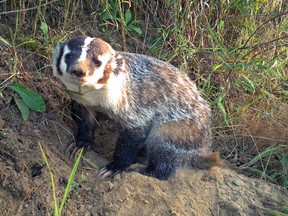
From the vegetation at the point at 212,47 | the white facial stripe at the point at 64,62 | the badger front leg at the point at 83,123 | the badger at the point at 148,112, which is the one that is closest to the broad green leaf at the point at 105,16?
the vegetation at the point at 212,47

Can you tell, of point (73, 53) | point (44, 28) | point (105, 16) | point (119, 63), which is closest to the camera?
point (73, 53)

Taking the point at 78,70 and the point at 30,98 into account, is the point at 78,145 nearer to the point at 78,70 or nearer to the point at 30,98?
the point at 30,98

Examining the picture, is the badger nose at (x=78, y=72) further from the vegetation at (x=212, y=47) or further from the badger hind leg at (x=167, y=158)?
the badger hind leg at (x=167, y=158)

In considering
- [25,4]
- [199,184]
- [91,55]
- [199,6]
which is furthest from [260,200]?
[25,4]

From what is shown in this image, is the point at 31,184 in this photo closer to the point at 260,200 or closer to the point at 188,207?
the point at 188,207

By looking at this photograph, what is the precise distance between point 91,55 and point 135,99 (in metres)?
0.59

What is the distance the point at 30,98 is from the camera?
352cm

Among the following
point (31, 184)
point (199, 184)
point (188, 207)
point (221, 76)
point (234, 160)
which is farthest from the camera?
point (221, 76)

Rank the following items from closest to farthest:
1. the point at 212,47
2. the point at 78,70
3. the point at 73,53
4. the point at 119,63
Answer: the point at 78,70 → the point at 73,53 → the point at 119,63 → the point at 212,47

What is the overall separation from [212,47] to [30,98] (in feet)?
5.71

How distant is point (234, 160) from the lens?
160 inches

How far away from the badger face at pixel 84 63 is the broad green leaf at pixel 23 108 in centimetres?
34

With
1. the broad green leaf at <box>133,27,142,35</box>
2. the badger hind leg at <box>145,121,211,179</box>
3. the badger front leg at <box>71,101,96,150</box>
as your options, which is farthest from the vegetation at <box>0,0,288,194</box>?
the badger hind leg at <box>145,121,211,179</box>

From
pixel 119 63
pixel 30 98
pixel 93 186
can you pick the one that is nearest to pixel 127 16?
pixel 119 63
